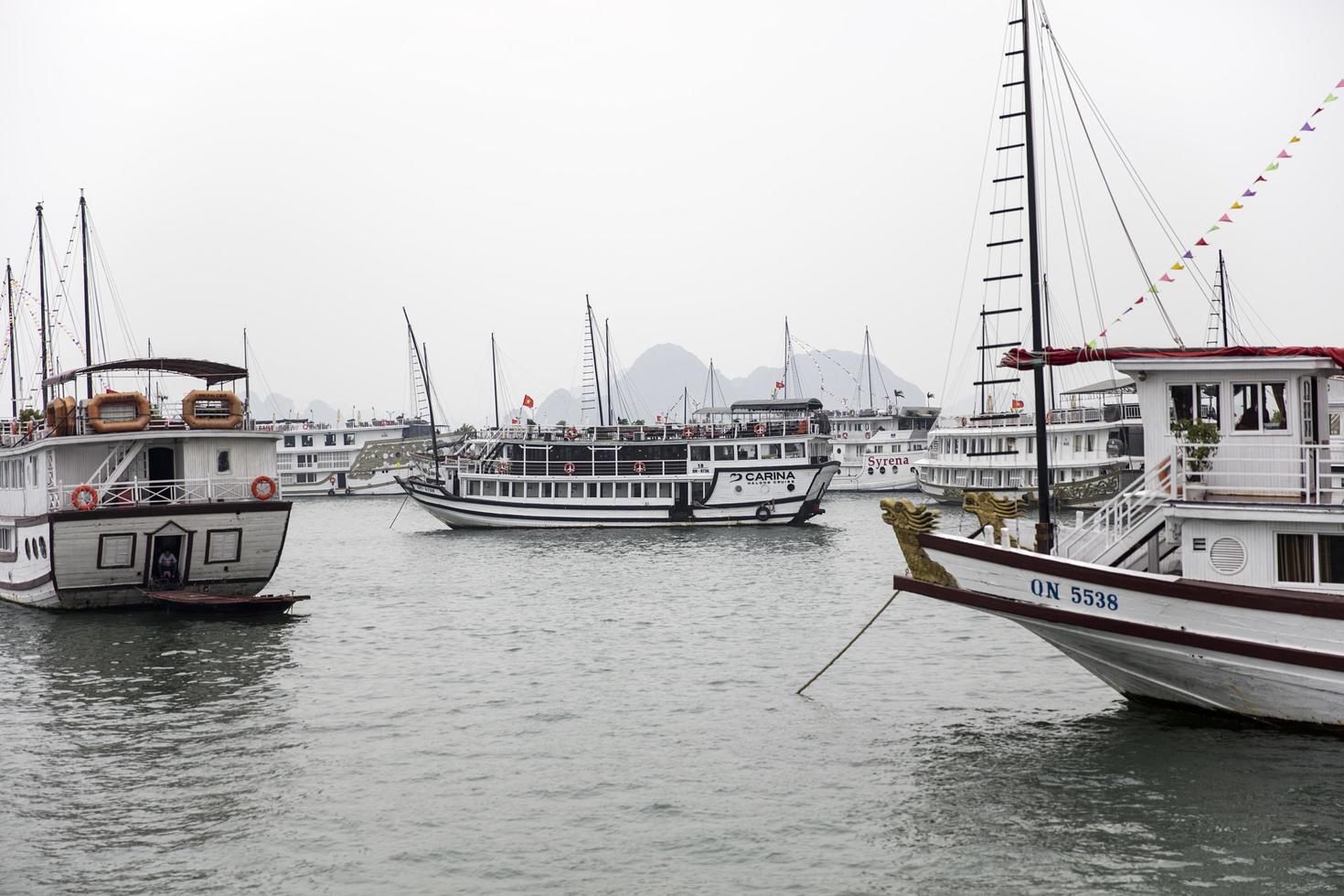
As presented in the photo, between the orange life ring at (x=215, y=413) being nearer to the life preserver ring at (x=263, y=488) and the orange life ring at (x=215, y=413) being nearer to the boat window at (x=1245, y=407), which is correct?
the life preserver ring at (x=263, y=488)

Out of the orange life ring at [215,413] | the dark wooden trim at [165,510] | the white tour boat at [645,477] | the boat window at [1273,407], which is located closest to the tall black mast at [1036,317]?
the boat window at [1273,407]

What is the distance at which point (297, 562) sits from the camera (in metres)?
50.1

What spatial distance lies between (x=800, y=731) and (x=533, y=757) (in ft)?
14.2

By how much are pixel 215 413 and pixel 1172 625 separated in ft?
83.7

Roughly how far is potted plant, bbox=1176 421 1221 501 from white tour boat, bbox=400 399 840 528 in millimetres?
44244

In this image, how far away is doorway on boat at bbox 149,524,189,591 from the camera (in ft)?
100.0

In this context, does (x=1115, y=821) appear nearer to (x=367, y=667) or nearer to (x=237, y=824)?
(x=237, y=824)

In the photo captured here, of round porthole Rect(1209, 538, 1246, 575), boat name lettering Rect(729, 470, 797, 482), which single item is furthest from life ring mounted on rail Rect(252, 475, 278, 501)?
boat name lettering Rect(729, 470, 797, 482)

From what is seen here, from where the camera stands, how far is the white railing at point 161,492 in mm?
30250

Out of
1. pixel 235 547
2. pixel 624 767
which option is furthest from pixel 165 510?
pixel 624 767

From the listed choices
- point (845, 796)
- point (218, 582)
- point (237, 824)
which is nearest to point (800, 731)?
point (845, 796)

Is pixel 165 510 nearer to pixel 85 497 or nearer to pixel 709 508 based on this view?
pixel 85 497

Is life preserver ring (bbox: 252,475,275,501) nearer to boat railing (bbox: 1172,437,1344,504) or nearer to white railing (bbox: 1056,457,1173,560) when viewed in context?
white railing (bbox: 1056,457,1173,560)

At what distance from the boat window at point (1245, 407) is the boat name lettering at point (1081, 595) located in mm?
3139
